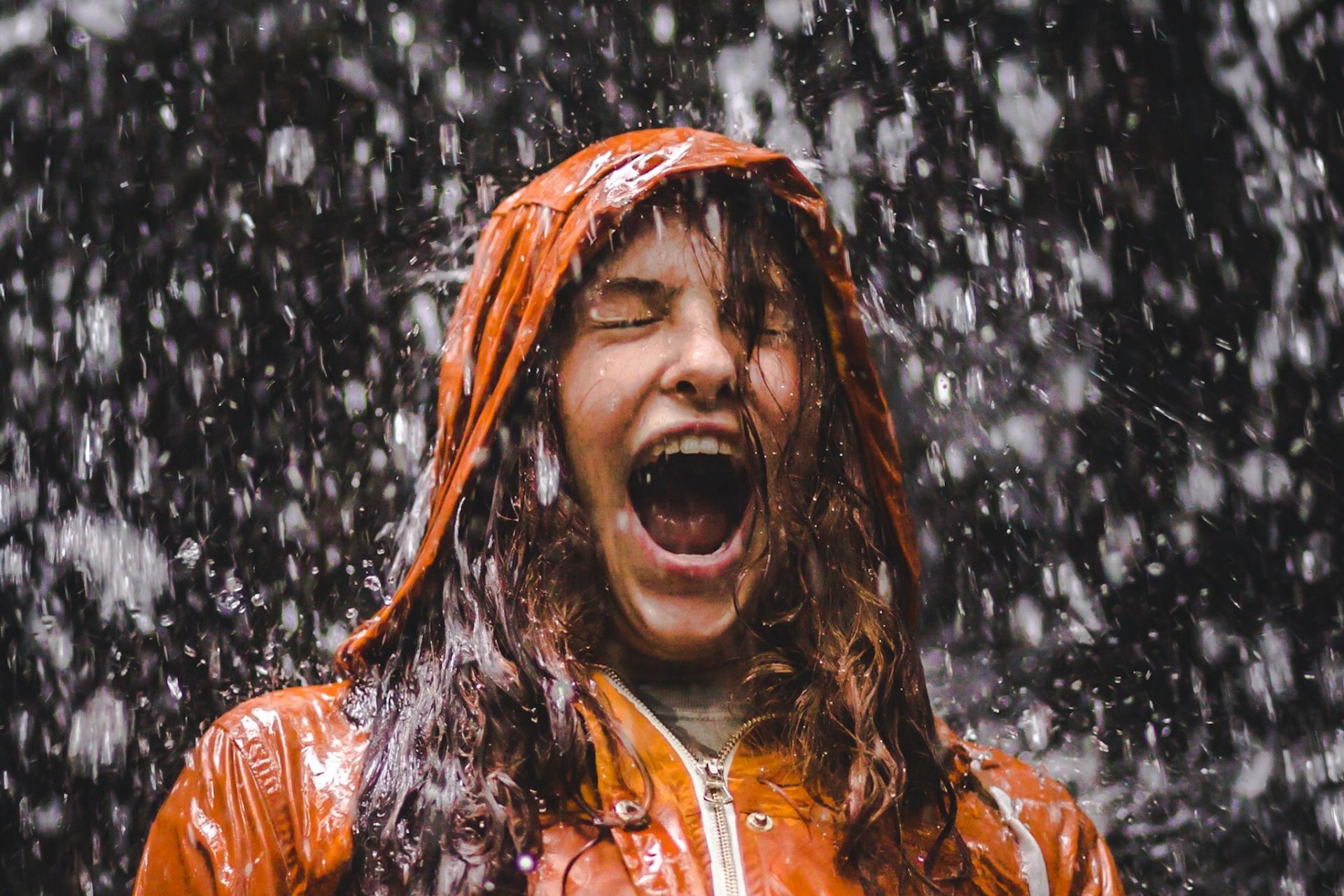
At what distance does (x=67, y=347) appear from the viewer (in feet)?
9.97

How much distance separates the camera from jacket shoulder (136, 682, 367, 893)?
1532mm

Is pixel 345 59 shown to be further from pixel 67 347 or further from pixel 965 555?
pixel 965 555

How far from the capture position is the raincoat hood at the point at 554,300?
179 centimetres

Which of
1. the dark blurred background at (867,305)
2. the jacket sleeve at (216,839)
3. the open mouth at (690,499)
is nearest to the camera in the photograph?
the jacket sleeve at (216,839)

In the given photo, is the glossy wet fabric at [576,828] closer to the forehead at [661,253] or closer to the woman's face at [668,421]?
the woman's face at [668,421]

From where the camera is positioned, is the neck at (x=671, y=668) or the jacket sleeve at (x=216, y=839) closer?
the jacket sleeve at (x=216, y=839)

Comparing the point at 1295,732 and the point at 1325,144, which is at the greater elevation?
the point at 1325,144

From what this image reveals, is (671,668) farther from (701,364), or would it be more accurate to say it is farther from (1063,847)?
(1063,847)

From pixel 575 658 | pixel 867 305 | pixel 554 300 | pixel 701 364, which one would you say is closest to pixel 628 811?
pixel 575 658

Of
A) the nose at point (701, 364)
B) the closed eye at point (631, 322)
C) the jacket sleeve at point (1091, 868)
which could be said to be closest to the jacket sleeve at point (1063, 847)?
the jacket sleeve at point (1091, 868)

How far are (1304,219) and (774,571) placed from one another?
64.2 inches

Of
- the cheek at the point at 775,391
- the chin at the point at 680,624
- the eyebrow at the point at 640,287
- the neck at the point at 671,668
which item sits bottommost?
the neck at the point at 671,668

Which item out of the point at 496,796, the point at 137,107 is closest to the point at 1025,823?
the point at 496,796

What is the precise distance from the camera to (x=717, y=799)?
1.61m
